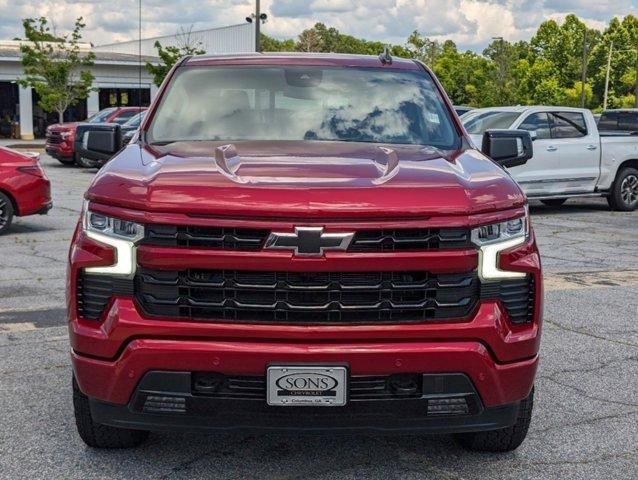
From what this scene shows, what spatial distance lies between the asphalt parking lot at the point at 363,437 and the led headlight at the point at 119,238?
96 centimetres

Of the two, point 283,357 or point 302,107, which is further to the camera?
point 302,107

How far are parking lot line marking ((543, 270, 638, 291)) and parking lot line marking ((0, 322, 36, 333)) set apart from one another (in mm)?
4498

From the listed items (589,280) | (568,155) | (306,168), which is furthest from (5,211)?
(306,168)

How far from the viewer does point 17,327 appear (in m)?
6.84

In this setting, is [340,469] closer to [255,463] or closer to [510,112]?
[255,463]

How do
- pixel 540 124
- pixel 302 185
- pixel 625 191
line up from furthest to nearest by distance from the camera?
pixel 625 191 < pixel 540 124 < pixel 302 185

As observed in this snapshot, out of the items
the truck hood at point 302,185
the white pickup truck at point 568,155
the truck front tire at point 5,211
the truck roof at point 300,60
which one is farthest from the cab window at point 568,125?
the truck hood at point 302,185

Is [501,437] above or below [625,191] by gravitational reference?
above

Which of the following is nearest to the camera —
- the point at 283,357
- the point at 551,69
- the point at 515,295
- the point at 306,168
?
the point at 283,357

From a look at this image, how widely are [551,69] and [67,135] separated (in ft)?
211

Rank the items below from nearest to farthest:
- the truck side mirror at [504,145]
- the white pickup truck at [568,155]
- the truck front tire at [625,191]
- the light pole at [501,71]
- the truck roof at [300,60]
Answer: the truck side mirror at [504,145], the truck roof at [300,60], the white pickup truck at [568,155], the truck front tire at [625,191], the light pole at [501,71]

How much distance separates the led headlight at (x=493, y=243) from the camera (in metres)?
3.69

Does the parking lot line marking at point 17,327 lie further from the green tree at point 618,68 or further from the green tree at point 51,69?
the green tree at point 618,68

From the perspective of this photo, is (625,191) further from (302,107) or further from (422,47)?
(422,47)
